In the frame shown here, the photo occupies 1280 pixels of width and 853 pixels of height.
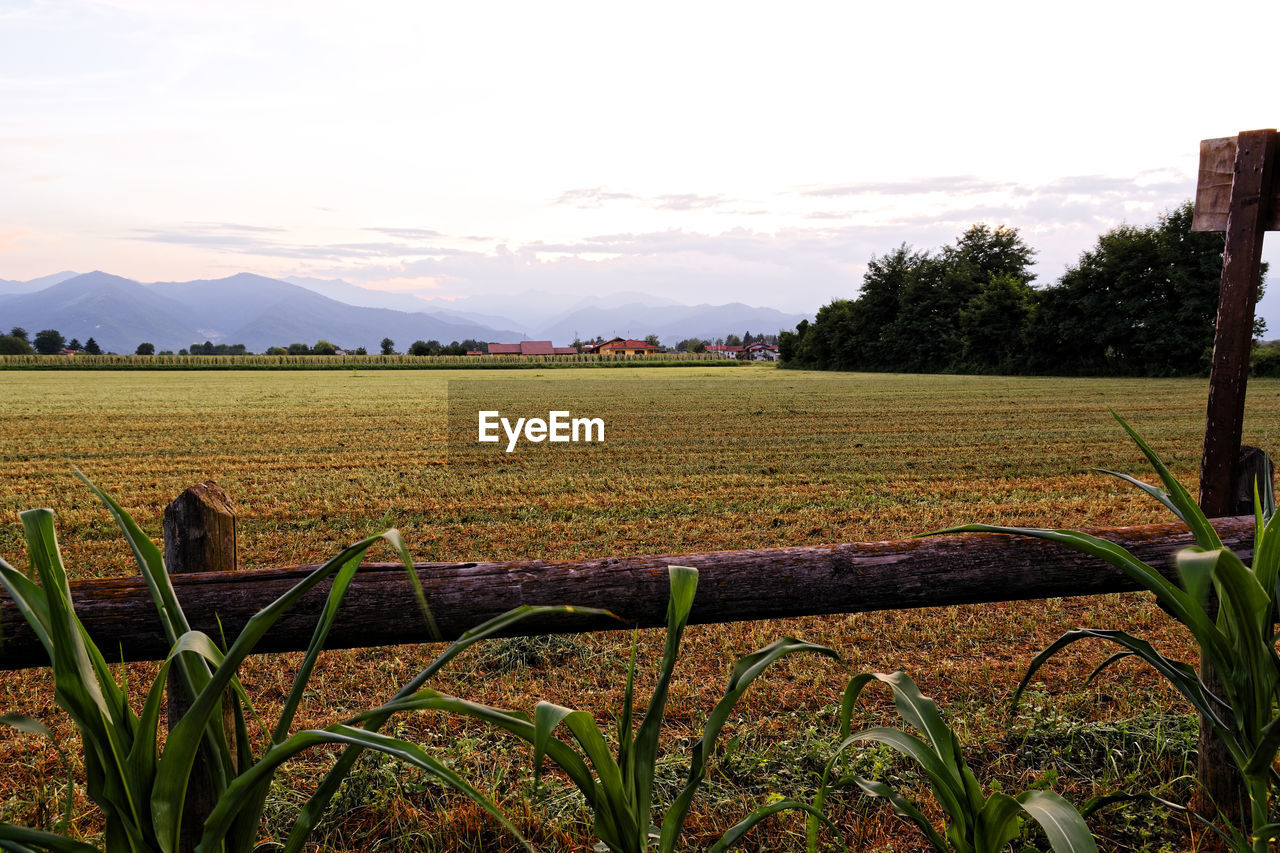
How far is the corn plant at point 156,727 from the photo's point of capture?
3.94ft

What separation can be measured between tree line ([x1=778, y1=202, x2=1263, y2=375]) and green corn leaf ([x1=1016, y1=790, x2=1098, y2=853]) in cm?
4348

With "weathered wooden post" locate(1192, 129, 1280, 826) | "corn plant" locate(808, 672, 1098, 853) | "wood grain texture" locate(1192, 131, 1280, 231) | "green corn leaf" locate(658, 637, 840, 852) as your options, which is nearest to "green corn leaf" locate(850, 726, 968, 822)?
"corn plant" locate(808, 672, 1098, 853)

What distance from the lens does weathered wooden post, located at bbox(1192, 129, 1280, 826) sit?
107 inches

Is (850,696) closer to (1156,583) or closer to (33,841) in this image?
(1156,583)

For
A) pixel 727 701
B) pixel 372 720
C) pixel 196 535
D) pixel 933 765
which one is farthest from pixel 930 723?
pixel 196 535

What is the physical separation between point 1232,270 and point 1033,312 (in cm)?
4710

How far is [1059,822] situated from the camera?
1478mm

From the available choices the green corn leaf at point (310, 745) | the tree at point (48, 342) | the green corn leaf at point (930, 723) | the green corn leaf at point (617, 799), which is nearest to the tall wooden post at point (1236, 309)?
the green corn leaf at point (930, 723)

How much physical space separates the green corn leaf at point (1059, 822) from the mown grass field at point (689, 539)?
1.14m

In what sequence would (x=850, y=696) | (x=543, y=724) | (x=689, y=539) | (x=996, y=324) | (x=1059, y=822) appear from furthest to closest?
1. (x=996, y=324)
2. (x=689, y=539)
3. (x=850, y=696)
4. (x=1059, y=822)
5. (x=543, y=724)

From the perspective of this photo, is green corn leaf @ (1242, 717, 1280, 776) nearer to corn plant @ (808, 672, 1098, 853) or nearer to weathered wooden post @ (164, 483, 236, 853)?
corn plant @ (808, 672, 1098, 853)

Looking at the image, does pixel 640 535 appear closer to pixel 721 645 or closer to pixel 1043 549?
pixel 721 645

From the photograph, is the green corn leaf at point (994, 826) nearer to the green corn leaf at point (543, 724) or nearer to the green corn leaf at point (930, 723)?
the green corn leaf at point (930, 723)

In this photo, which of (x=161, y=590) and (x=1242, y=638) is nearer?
(x=161, y=590)
